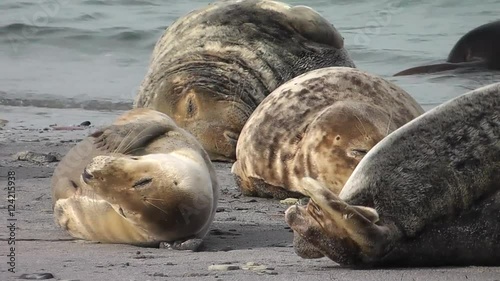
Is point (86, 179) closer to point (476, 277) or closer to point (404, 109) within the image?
point (476, 277)

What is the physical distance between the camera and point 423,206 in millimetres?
3045

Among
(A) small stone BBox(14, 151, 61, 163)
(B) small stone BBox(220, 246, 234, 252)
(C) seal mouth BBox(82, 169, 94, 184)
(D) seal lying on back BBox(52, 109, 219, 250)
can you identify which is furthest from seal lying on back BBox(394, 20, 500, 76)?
(C) seal mouth BBox(82, 169, 94, 184)

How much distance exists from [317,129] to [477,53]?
6989mm

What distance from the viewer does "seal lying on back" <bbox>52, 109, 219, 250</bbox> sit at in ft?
12.4

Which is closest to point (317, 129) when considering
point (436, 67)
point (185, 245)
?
point (185, 245)

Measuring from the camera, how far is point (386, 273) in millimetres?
2963

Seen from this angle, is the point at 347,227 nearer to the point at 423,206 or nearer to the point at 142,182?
the point at 423,206

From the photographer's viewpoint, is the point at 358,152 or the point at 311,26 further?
the point at 311,26

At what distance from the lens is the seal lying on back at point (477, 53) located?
449 inches

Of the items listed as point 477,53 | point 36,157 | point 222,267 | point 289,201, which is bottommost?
point 477,53

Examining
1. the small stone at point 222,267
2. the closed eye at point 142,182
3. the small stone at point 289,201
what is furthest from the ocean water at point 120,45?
the small stone at point 222,267

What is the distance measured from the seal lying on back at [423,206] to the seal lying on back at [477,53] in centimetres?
845

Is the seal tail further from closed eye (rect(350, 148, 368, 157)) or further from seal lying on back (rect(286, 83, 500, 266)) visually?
seal lying on back (rect(286, 83, 500, 266))

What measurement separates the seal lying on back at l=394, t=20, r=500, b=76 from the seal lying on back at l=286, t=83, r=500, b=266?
8454mm
